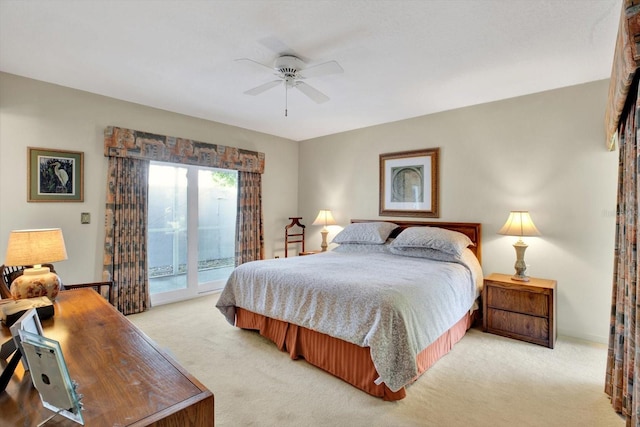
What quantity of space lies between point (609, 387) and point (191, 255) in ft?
15.0

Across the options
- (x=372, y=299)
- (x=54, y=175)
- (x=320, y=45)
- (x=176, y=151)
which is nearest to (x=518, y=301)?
(x=372, y=299)

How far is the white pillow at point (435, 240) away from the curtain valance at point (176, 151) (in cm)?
266

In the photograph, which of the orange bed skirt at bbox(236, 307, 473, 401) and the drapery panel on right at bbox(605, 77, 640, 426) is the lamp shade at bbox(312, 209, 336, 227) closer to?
the orange bed skirt at bbox(236, 307, 473, 401)

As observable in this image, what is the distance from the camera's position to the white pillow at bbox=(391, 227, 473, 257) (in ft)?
11.3

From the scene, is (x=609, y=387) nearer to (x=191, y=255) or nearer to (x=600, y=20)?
(x=600, y=20)

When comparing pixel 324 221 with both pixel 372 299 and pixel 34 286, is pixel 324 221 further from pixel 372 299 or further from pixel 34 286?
pixel 34 286

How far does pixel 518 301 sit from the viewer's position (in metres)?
3.11

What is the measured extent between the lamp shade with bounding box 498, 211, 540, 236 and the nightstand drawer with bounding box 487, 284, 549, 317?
23.4 inches

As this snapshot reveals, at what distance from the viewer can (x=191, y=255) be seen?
4539 millimetres

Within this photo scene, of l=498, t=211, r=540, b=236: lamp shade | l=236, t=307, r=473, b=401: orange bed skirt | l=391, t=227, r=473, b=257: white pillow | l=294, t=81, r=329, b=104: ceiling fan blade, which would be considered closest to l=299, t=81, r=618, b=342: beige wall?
l=498, t=211, r=540, b=236: lamp shade

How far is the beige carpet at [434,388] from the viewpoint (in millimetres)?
1980

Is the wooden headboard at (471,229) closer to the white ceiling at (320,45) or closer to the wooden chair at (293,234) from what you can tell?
the white ceiling at (320,45)

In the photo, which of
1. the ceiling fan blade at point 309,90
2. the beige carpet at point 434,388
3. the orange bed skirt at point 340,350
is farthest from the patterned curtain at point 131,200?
the ceiling fan blade at point 309,90

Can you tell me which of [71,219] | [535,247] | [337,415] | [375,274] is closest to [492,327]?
[535,247]
